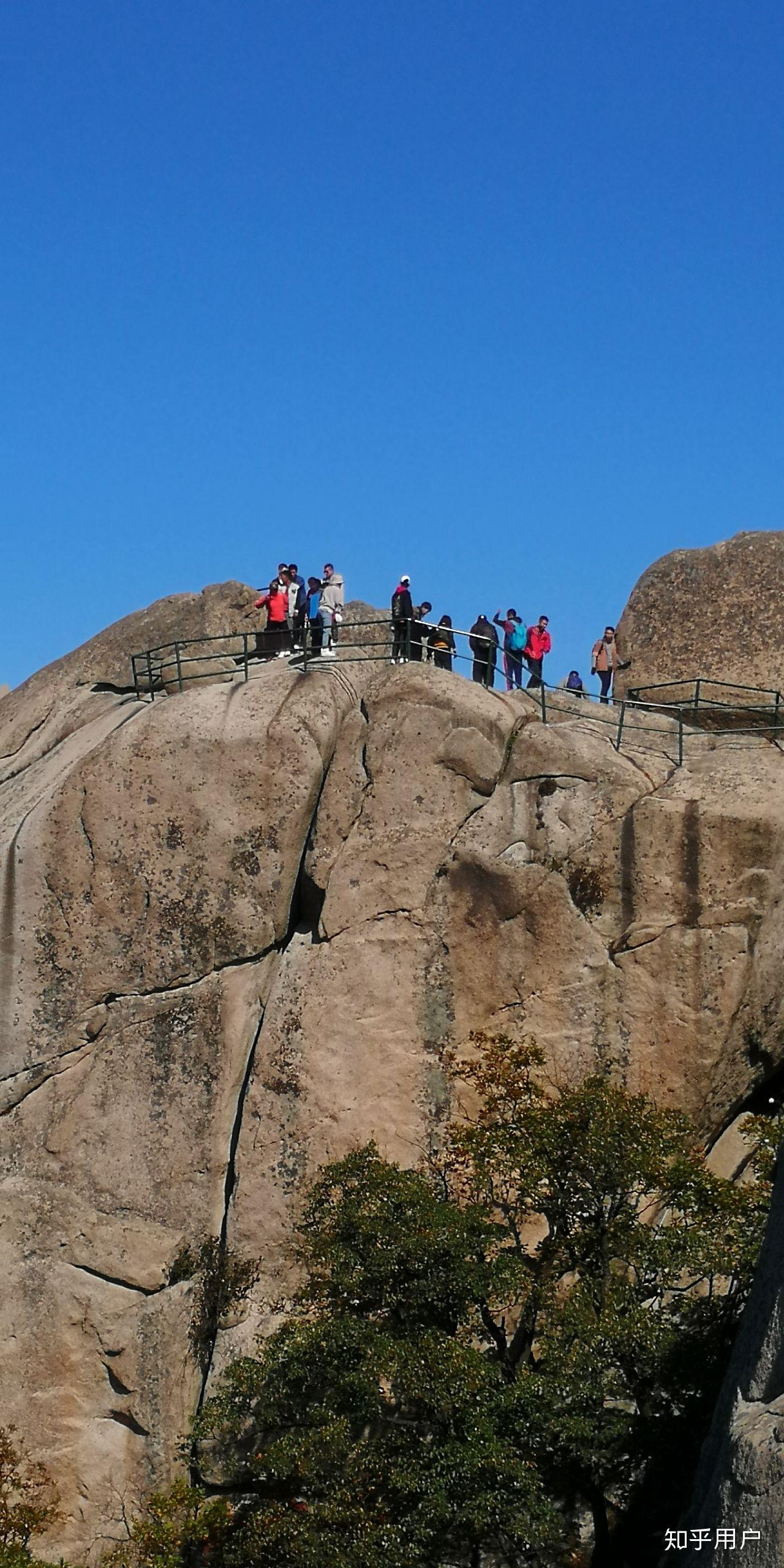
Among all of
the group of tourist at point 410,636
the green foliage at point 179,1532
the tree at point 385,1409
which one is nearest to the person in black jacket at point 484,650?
the group of tourist at point 410,636

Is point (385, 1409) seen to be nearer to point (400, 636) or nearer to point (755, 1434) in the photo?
point (755, 1434)

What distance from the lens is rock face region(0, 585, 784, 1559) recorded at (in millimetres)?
25156

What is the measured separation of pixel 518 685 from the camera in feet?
94.2

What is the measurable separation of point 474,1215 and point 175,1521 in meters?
5.79

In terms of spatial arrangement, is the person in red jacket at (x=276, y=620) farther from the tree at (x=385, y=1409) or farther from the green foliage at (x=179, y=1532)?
the green foliage at (x=179, y=1532)

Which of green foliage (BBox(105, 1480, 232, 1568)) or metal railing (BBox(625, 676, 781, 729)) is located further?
metal railing (BBox(625, 676, 781, 729))

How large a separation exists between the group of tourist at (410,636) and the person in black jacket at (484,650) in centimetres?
1

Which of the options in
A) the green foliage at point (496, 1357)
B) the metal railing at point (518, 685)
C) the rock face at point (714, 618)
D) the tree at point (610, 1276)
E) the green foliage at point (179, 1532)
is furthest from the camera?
the rock face at point (714, 618)

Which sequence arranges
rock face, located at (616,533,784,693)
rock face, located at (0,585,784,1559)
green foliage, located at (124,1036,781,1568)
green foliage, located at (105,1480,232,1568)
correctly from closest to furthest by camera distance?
green foliage, located at (124,1036,781,1568), green foliage, located at (105,1480,232,1568), rock face, located at (0,585,784,1559), rock face, located at (616,533,784,693)

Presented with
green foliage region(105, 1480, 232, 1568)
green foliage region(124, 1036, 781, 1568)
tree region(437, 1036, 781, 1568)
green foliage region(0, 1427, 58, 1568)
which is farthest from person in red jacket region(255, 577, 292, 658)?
green foliage region(105, 1480, 232, 1568)

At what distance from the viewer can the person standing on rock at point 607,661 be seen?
30.2 metres

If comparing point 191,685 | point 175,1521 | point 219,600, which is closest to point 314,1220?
point 175,1521

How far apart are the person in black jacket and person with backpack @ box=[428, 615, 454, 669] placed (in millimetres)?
365

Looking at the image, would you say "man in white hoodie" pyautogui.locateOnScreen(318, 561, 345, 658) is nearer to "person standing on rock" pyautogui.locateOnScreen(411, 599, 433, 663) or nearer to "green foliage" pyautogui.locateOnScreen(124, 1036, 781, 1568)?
"person standing on rock" pyautogui.locateOnScreen(411, 599, 433, 663)
